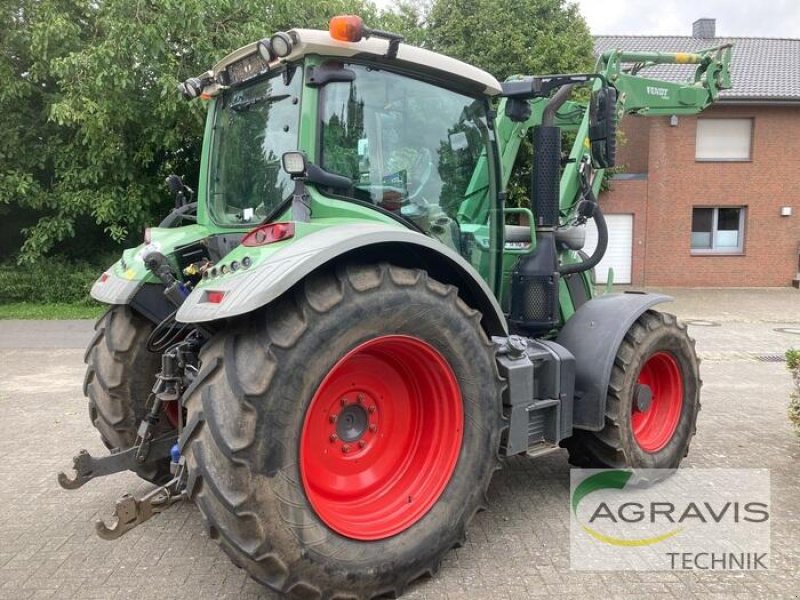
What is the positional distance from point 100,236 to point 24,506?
11.3 metres

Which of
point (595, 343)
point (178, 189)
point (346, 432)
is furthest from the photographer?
point (178, 189)

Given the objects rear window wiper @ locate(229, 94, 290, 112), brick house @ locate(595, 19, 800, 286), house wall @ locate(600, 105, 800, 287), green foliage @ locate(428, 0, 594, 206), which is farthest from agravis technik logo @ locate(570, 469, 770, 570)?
house wall @ locate(600, 105, 800, 287)

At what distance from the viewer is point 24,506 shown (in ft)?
13.5

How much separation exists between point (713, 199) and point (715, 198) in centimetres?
6

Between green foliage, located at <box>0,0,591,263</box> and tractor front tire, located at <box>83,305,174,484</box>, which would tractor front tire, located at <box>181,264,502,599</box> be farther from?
green foliage, located at <box>0,0,591,263</box>

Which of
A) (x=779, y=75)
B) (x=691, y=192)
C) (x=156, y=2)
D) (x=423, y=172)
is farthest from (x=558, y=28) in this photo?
(x=423, y=172)

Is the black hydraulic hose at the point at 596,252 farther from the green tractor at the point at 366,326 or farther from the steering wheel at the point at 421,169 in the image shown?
the steering wheel at the point at 421,169

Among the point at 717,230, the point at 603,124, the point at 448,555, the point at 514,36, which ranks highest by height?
the point at 514,36

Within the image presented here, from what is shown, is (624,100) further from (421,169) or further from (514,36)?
(514,36)

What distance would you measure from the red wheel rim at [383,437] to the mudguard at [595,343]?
1.07 m

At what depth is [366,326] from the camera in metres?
2.85

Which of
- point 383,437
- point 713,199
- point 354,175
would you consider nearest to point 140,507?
point 383,437

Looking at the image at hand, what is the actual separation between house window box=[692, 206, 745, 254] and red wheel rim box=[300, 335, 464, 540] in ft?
59.8

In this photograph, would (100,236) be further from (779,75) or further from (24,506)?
(779,75)
